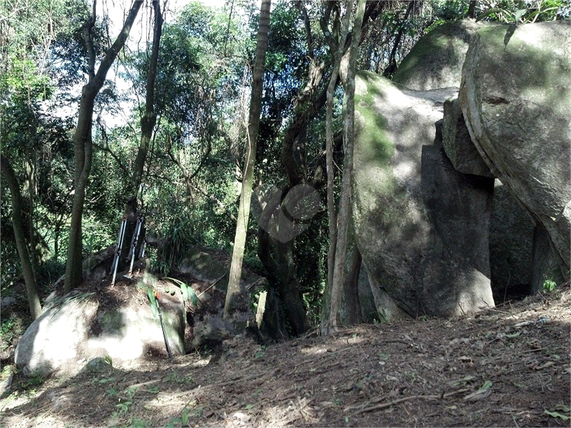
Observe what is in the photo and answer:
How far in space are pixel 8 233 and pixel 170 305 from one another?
5.79 meters

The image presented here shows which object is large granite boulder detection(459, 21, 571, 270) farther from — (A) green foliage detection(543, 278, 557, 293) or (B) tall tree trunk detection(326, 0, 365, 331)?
(B) tall tree trunk detection(326, 0, 365, 331)

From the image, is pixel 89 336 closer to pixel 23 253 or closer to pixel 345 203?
pixel 23 253

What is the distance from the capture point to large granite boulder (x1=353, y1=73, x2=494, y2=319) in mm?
7008

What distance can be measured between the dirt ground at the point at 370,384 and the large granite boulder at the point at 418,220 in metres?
0.67

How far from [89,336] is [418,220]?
5505 mm

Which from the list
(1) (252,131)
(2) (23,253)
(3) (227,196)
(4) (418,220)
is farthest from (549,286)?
(3) (227,196)

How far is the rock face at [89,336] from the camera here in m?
9.34

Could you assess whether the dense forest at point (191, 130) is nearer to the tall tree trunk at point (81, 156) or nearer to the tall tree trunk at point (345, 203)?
the tall tree trunk at point (81, 156)

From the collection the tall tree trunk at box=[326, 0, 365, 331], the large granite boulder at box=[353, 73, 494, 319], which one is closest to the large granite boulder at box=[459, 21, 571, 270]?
the large granite boulder at box=[353, 73, 494, 319]

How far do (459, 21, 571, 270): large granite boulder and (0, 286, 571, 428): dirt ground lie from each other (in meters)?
0.91

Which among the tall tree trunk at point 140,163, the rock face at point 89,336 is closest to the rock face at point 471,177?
the rock face at point 89,336

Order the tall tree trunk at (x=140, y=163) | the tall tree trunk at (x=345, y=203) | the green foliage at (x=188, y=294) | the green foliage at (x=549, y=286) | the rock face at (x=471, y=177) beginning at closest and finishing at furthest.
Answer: the rock face at (x=471, y=177), the green foliage at (x=549, y=286), the tall tree trunk at (x=345, y=203), the green foliage at (x=188, y=294), the tall tree trunk at (x=140, y=163)

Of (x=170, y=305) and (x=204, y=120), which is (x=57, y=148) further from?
(x=170, y=305)

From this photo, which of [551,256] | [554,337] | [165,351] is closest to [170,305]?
[165,351]
